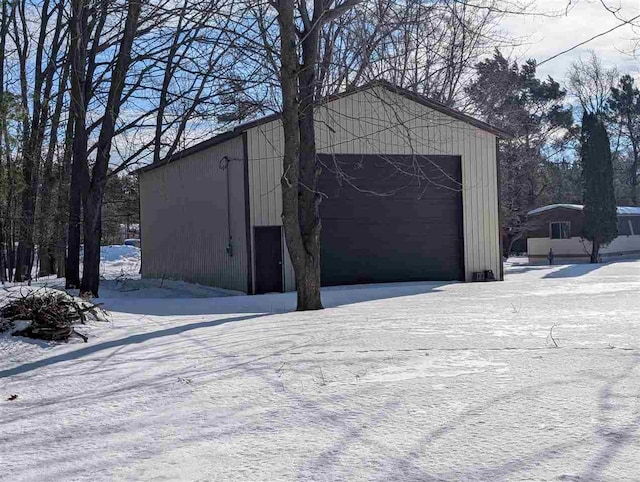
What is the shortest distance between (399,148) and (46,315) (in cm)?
1325

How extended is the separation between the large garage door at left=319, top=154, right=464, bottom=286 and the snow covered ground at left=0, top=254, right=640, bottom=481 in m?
9.88

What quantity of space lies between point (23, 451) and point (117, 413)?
88 centimetres

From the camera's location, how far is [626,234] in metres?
41.2

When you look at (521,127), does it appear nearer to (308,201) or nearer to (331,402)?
(308,201)

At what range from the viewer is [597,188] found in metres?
36.2

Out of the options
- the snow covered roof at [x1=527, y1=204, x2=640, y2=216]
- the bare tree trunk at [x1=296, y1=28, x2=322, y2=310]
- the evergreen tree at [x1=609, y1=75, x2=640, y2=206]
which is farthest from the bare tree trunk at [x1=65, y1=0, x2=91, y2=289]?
the evergreen tree at [x1=609, y1=75, x2=640, y2=206]

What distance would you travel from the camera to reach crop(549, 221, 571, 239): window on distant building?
125ft

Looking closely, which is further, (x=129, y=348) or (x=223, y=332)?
(x=223, y=332)

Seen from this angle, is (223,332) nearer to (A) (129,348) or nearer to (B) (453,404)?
(A) (129,348)

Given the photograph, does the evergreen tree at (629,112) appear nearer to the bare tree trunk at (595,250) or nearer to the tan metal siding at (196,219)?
the bare tree trunk at (595,250)

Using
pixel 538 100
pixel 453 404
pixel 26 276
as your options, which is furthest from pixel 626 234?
pixel 453 404

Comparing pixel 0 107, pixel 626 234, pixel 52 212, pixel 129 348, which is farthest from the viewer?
pixel 626 234

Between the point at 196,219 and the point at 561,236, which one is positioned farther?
the point at 561,236

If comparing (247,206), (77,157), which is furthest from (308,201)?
(77,157)
